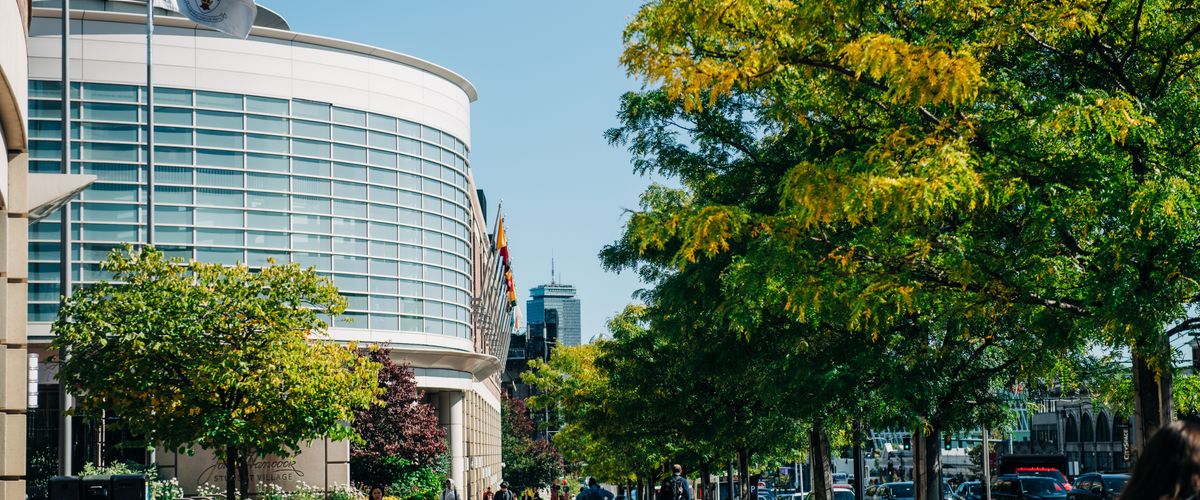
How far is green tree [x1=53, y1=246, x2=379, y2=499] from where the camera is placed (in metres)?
25.8

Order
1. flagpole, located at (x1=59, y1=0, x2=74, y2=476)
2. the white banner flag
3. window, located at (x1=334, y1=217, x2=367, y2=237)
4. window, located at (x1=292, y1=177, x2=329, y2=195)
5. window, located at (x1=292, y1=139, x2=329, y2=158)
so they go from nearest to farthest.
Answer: flagpole, located at (x1=59, y1=0, x2=74, y2=476) → the white banner flag → window, located at (x1=292, y1=177, x2=329, y2=195) → window, located at (x1=292, y1=139, x2=329, y2=158) → window, located at (x1=334, y1=217, x2=367, y2=237)

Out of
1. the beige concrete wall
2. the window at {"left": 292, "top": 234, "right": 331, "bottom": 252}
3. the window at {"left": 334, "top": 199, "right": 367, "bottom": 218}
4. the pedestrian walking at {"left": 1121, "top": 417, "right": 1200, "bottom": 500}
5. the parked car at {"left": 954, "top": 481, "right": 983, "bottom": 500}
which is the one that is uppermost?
the window at {"left": 334, "top": 199, "right": 367, "bottom": 218}

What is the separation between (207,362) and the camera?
25922 mm

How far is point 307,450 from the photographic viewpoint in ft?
148

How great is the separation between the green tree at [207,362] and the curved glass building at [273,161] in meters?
13.6

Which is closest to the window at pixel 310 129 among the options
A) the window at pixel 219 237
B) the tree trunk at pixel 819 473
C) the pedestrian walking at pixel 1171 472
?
the window at pixel 219 237

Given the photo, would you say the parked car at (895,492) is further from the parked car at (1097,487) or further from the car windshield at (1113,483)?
the car windshield at (1113,483)

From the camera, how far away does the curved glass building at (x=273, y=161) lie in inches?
1750

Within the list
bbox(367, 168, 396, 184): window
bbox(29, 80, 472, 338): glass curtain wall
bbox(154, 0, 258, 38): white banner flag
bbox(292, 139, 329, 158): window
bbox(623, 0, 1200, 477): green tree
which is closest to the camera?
bbox(623, 0, 1200, 477): green tree

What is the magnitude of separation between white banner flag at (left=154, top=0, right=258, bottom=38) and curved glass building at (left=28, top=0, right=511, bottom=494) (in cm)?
1206

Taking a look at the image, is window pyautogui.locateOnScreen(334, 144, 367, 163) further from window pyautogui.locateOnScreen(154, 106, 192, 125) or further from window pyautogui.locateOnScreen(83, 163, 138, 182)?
window pyautogui.locateOnScreen(83, 163, 138, 182)

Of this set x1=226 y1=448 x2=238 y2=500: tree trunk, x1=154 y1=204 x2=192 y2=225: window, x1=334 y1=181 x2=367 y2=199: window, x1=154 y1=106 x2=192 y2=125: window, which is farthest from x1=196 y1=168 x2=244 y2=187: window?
x1=226 y1=448 x2=238 y2=500: tree trunk

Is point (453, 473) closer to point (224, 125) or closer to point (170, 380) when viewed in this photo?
point (224, 125)

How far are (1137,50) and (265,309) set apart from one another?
19313 mm
